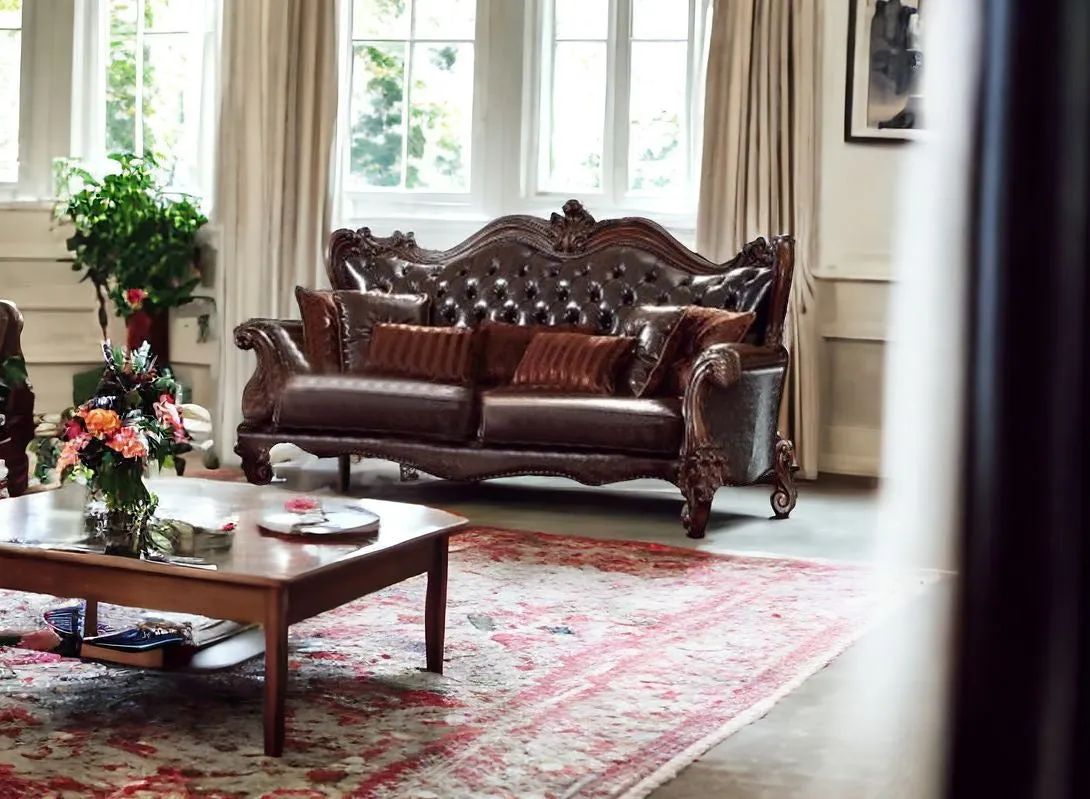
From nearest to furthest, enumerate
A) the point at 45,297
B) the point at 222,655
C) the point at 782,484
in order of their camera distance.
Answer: the point at 222,655 → the point at 782,484 → the point at 45,297

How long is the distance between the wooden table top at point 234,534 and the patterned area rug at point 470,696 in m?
0.31

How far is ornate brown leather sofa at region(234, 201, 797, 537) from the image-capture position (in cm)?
496

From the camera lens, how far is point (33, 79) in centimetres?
740

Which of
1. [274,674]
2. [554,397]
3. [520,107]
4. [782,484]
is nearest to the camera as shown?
[274,674]

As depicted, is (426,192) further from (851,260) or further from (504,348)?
(851,260)

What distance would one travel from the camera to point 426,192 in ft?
23.0

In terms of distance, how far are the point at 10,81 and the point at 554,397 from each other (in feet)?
13.0

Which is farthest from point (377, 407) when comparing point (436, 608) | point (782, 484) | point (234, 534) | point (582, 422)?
point (234, 534)

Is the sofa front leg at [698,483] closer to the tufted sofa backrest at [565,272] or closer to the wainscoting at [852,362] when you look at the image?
the tufted sofa backrest at [565,272]

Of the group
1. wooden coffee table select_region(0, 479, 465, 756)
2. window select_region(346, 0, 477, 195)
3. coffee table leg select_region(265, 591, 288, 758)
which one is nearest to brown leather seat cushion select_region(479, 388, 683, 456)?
wooden coffee table select_region(0, 479, 465, 756)

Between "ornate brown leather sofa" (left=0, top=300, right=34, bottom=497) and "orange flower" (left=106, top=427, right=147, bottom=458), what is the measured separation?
2.23 meters

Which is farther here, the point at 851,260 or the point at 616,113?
the point at 616,113

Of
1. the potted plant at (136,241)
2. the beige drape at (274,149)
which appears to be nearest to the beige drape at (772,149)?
the beige drape at (274,149)

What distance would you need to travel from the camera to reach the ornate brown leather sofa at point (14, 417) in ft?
16.0
